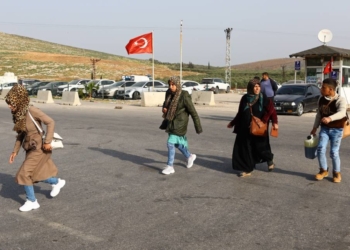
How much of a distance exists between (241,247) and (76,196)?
2782 millimetres

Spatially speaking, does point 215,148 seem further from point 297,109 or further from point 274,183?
point 297,109

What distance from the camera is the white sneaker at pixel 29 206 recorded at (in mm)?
5867

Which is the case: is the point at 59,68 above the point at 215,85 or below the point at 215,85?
above

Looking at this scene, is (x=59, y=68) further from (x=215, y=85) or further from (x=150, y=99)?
(x=150, y=99)

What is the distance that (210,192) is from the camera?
22.0 feet

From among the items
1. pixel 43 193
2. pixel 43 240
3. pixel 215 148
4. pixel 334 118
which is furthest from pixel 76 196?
pixel 215 148

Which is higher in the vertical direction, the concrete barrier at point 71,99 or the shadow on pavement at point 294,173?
the concrete barrier at point 71,99

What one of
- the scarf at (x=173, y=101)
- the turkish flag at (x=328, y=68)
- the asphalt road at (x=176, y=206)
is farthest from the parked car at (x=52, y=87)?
the scarf at (x=173, y=101)

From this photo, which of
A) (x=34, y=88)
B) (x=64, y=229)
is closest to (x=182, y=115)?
(x=64, y=229)

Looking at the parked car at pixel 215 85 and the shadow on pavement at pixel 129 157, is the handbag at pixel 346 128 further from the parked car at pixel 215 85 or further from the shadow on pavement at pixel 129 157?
the parked car at pixel 215 85

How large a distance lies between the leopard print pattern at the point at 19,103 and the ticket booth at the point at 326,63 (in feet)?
62.1

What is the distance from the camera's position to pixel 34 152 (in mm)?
5855

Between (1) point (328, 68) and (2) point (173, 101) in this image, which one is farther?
(1) point (328, 68)

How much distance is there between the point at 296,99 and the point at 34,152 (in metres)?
15.8
